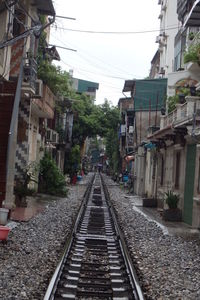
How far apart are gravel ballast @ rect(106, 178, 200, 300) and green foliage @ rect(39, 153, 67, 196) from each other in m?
11.2

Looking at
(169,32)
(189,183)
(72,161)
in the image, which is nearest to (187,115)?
(189,183)

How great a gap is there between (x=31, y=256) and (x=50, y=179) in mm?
17882

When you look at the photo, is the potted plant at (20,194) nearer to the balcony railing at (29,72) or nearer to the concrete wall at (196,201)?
the balcony railing at (29,72)

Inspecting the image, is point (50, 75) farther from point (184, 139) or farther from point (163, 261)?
point (163, 261)

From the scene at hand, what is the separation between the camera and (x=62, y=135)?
44.2 meters

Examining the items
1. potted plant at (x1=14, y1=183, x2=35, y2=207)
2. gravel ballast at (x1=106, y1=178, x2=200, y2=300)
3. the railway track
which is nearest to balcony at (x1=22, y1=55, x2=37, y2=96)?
potted plant at (x1=14, y1=183, x2=35, y2=207)

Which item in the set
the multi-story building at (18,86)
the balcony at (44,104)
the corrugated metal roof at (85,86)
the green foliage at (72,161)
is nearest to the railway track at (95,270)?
the multi-story building at (18,86)

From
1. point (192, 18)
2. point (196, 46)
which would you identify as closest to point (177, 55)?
point (196, 46)

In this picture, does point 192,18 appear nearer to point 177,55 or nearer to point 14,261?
point 14,261

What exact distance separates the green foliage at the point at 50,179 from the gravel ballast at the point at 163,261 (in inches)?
442

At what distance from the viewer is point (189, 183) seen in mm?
19406

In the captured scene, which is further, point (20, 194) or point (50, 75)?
point (50, 75)

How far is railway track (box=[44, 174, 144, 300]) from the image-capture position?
302 inches

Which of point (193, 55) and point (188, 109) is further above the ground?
point (193, 55)
